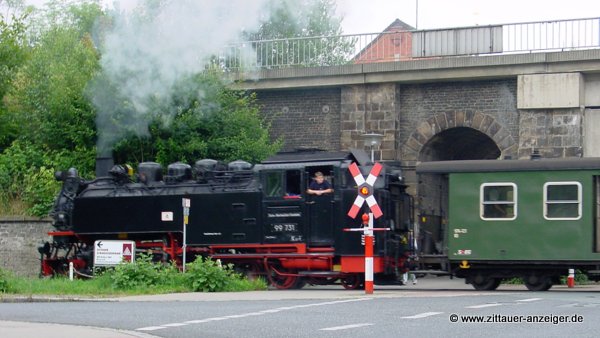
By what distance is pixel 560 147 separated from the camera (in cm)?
3061

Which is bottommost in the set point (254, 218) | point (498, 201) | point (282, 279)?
point (282, 279)

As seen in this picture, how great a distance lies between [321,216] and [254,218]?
1.67 meters

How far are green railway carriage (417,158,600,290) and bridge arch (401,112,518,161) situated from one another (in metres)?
8.20

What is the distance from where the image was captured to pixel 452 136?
3338 centimetres

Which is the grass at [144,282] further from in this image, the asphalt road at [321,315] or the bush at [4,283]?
the asphalt road at [321,315]

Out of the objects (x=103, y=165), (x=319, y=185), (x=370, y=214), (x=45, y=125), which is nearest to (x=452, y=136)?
(x=319, y=185)

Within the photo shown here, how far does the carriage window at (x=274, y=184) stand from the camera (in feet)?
79.2

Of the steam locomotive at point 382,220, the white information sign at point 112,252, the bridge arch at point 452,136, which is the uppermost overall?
the bridge arch at point 452,136

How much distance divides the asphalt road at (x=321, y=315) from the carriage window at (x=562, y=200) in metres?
2.77

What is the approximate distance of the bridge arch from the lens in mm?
31672

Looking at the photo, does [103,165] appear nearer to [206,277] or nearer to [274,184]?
[274,184]

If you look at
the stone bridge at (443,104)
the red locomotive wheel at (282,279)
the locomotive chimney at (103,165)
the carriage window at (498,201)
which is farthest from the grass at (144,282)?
the stone bridge at (443,104)

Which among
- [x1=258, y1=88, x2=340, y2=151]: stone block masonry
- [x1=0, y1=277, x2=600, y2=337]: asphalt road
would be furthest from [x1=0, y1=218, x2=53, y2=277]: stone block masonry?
[x1=0, y1=277, x2=600, y2=337]: asphalt road

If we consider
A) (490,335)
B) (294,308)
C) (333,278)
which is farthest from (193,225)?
(490,335)
